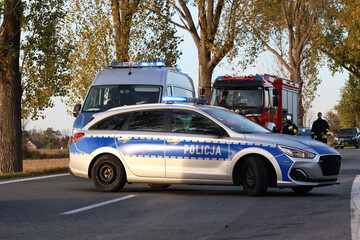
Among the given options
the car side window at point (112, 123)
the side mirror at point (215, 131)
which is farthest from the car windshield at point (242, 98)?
the side mirror at point (215, 131)

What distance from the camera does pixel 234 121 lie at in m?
12.4

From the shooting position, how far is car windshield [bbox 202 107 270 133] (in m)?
12.1

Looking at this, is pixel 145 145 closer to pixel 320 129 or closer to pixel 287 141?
pixel 287 141

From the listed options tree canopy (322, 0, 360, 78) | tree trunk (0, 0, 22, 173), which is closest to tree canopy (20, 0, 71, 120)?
tree trunk (0, 0, 22, 173)

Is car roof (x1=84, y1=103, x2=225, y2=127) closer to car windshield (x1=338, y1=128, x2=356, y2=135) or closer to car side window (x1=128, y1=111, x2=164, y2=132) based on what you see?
car side window (x1=128, y1=111, x2=164, y2=132)

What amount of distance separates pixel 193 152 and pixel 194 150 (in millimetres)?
40

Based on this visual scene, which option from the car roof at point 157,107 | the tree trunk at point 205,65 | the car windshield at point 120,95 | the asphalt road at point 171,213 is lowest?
the asphalt road at point 171,213

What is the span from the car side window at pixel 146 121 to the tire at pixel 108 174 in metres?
0.66

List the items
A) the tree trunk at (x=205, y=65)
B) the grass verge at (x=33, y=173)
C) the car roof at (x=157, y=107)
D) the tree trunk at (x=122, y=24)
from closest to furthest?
the car roof at (x=157, y=107) → the grass verge at (x=33, y=173) → the tree trunk at (x=122, y=24) → the tree trunk at (x=205, y=65)

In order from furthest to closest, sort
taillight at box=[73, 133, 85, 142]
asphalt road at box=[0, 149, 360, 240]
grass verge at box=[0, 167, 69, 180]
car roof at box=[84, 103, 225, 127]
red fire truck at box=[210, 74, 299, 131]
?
1. red fire truck at box=[210, 74, 299, 131]
2. grass verge at box=[0, 167, 69, 180]
3. taillight at box=[73, 133, 85, 142]
4. car roof at box=[84, 103, 225, 127]
5. asphalt road at box=[0, 149, 360, 240]

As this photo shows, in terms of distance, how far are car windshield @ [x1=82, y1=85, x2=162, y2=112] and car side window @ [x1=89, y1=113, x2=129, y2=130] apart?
13.0ft

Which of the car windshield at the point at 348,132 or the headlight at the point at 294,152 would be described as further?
the car windshield at the point at 348,132

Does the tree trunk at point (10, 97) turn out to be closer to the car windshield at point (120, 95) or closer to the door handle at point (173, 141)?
the car windshield at point (120, 95)

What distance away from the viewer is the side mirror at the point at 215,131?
1171cm
